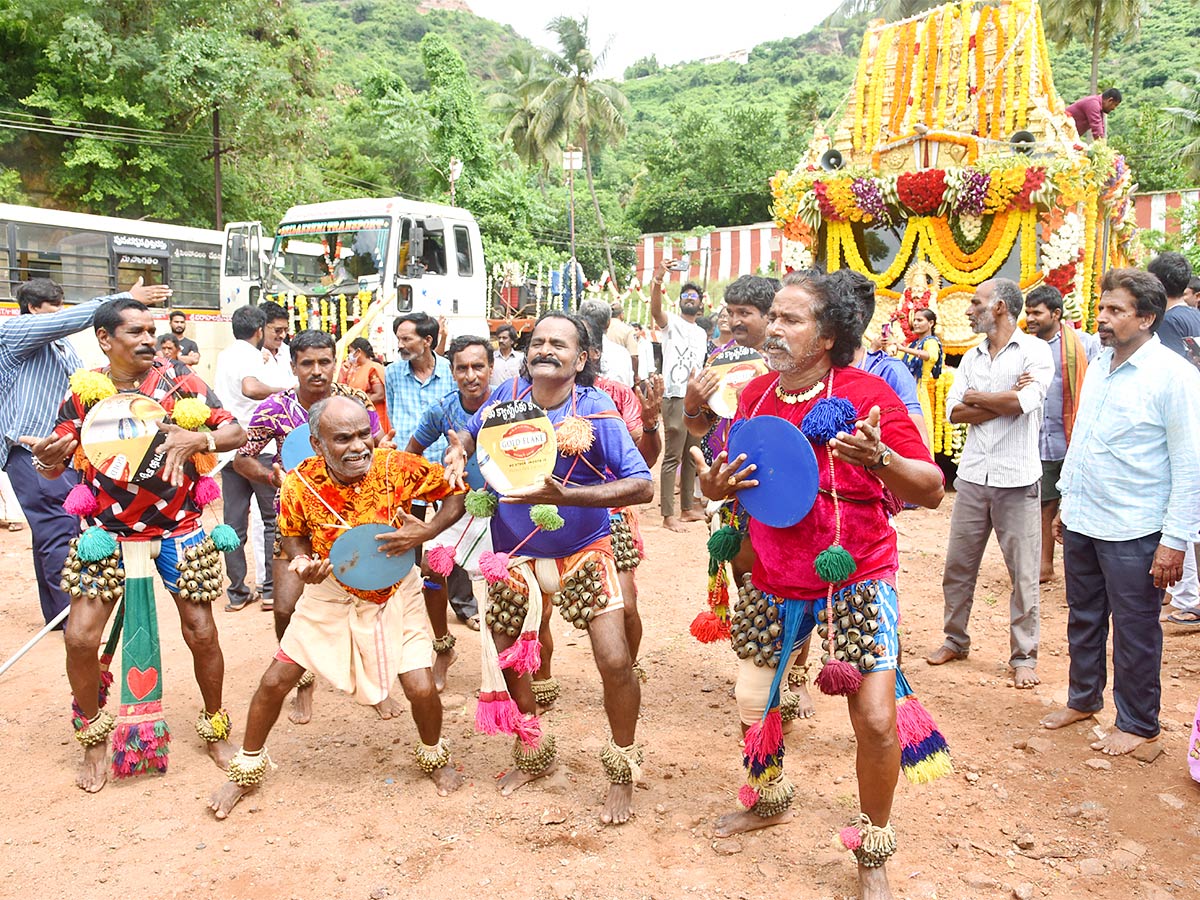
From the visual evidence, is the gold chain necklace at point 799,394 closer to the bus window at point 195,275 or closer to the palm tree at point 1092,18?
the bus window at point 195,275

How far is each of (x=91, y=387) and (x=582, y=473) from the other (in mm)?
2093

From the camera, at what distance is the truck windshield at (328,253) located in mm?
12672

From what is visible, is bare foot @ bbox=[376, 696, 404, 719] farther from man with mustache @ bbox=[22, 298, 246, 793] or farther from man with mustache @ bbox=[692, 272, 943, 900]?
man with mustache @ bbox=[692, 272, 943, 900]

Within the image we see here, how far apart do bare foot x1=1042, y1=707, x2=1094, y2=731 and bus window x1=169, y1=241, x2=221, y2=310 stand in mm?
15323

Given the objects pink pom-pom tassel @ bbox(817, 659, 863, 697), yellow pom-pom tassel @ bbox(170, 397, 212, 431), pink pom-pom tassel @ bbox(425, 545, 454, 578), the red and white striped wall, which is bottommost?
pink pom-pom tassel @ bbox(817, 659, 863, 697)

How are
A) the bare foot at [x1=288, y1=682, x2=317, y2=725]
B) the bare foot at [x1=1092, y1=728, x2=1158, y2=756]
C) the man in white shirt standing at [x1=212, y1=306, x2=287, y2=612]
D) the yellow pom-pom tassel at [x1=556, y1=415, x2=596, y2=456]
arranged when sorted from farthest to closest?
1. the man in white shirt standing at [x1=212, y1=306, x2=287, y2=612]
2. the bare foot at [x1=288, y1=682, x2=317, y2=725]
3. the bare foot at [x1=1092, y1=728, x2=1158, y2=756]
4. the yellow pom-pom tassel at [x1=556, y1=415, x2=596, y2=456]

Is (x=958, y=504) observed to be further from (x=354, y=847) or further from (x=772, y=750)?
(x=354, y=847)

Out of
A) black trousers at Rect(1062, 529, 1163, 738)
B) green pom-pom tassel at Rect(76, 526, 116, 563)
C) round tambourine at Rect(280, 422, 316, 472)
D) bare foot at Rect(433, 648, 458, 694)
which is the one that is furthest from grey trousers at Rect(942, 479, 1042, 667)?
green pom-pom tassel at Rect(76, 526, 116, 563)

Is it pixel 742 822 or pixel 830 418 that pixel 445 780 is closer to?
pixel 742 822

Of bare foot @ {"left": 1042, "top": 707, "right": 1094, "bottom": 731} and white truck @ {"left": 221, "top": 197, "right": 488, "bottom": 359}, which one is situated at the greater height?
white truck @ {"left": 221, "top": 197, "right": 488, "bottom": 359}

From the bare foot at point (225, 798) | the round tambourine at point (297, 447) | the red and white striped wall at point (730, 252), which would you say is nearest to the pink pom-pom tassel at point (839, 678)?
the bare foot at point (225, 798)

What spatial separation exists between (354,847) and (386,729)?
1.11 meters

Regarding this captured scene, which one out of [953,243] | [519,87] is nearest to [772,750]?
[953,243]

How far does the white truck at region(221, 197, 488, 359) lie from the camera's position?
12.5 m
